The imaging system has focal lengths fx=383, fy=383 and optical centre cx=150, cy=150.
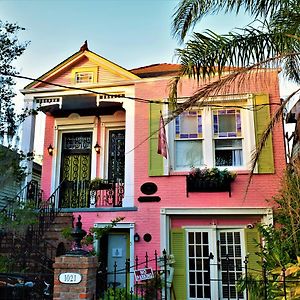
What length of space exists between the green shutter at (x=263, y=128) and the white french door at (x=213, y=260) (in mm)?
1654

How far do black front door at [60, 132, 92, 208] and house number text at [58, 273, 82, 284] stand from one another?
669cm

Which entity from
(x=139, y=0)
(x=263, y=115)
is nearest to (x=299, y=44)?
(x=263, y=115)

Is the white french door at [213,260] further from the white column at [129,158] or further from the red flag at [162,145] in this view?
the red flag at [162,145]

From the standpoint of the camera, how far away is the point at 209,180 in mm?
9094

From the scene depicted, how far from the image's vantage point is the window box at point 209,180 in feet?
29.7

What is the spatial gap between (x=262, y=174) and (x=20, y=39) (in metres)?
6.30

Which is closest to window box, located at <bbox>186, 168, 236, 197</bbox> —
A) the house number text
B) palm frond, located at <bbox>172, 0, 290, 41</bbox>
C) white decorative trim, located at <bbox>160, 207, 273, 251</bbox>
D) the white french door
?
white decorative trim, located at <bbox>160, 207, 273, 251</bbox>

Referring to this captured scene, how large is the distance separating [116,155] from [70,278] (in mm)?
7027

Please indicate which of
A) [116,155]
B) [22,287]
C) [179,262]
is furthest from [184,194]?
[22,287]

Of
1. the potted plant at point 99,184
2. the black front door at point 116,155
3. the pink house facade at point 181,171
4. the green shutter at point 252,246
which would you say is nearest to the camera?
the green shutter at point 252,246

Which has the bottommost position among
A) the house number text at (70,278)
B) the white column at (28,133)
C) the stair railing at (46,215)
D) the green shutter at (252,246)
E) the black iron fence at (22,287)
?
the black iron fence at (22,287)

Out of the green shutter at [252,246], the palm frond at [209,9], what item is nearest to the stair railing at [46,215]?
the green shutter at [252,246]

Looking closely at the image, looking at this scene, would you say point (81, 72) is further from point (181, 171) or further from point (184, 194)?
point (184, 194)

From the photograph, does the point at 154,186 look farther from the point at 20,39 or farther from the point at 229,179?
the point at 20,39
